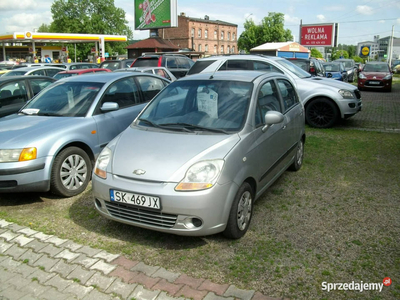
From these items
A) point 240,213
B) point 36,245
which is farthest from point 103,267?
point 240,213

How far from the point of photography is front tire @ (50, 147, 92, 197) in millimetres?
4983

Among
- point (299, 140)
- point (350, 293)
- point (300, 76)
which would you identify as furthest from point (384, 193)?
point (300, 76)

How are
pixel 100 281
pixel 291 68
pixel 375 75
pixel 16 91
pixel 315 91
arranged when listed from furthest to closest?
pixel 375 75
pixel 291 68
pixel 315 91
pixel 16 91
pixel 100 281

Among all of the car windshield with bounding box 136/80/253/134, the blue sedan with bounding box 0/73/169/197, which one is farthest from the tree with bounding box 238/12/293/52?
the car windshield with bounding box 136/80/253/134

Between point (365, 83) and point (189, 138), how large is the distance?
19.9m

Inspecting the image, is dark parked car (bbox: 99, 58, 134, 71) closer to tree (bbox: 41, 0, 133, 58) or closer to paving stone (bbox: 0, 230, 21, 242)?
paving stone (bbox: 0, 230, 21, 242)

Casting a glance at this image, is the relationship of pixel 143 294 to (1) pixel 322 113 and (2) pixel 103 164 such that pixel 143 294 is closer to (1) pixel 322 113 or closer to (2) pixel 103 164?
(2) pixel 103 164

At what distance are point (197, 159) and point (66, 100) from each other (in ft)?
10.4

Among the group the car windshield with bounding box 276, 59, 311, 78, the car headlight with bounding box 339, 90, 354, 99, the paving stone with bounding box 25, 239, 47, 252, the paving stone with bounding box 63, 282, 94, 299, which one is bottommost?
the paving stone with bounding box 63, 282, 94, 299

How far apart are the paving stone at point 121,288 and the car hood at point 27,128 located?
2431 mm

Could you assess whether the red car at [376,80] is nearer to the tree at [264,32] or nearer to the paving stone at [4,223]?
the paving stone at [4,223]

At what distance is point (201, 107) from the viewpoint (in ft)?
15.0

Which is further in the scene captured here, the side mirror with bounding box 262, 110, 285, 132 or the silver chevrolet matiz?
the side mirror with bounding box 262, 110, 285, 132

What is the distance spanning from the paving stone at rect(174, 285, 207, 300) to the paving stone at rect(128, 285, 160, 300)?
0.18 metres
